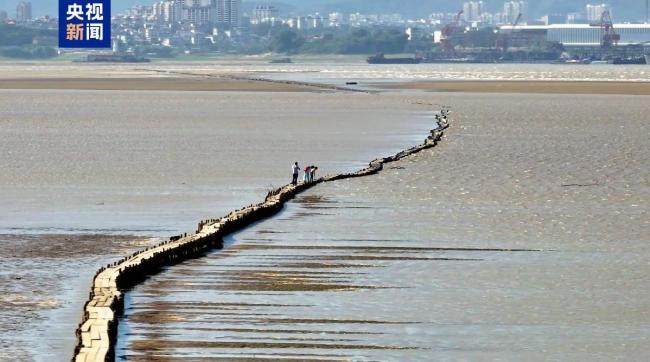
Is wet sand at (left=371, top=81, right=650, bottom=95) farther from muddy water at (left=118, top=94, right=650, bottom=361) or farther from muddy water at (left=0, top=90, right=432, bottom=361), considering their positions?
muddy water at (left=118, top=94, right=650, bottom=361)

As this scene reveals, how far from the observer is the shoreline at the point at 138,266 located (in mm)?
24203

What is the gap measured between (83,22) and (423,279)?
62.9 m

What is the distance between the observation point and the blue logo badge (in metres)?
89.4

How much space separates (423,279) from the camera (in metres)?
31.5

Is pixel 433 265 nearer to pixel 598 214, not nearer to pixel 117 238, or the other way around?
pixel 117 238

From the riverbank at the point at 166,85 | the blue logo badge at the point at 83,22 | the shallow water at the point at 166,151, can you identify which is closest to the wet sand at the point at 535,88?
the riverbank at the point at 166,85

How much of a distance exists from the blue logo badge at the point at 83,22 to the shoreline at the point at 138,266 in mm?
40841

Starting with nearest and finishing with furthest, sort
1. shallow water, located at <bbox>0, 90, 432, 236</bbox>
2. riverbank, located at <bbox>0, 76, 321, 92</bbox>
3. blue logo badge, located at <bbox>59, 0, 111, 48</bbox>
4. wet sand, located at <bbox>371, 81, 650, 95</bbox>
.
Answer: shallow water, located at <bbox>0, 90, 432, 236</bbox>, blue logo badge, located at <bbox>59, 0, 111, 48</bbox>, wet sand, located at <bbox>371, 81, 650, 95</bbox>, riverbank, located at <bbox>0, 76, 321, 92</bbox>

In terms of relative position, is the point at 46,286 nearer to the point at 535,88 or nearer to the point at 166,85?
the point at 535,88

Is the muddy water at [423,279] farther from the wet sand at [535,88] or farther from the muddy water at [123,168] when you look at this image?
the wet sand at [535,88]

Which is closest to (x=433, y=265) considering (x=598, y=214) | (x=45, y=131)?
(x=598, y=214)

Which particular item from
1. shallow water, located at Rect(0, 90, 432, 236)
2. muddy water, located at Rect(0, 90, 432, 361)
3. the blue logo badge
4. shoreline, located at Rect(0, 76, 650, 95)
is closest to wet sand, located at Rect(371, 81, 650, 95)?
shoreline, located at Rect(0, 76, 650, 95)

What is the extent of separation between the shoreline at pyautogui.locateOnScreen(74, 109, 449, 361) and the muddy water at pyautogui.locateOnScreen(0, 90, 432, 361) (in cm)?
40

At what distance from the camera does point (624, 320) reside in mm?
27297
